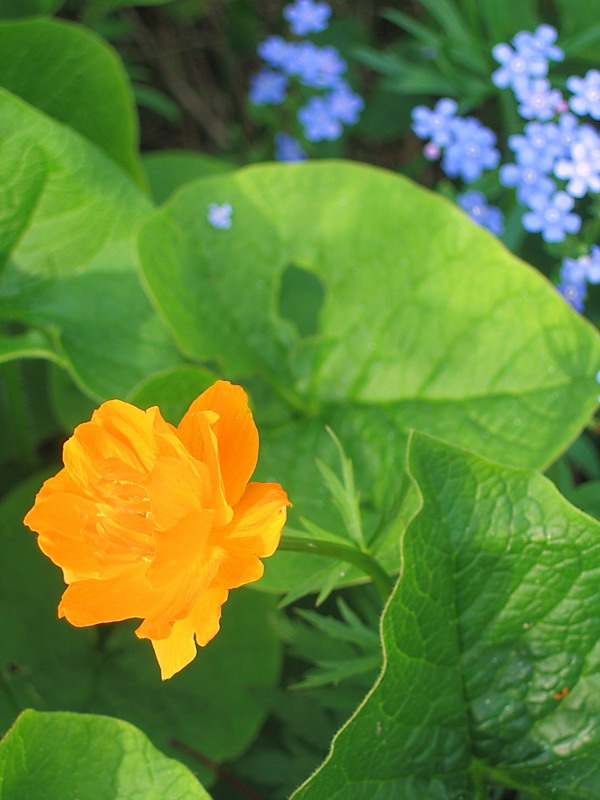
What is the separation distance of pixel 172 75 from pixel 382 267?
1.42 meters

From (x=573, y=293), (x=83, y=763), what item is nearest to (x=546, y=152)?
(x=573, y=293)

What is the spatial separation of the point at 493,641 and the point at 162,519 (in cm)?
48

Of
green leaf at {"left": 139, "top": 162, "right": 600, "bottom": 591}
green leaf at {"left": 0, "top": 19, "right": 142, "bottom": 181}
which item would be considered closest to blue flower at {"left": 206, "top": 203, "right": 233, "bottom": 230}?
green leaf at {"left": 139, "top": 162, "right": 600, "bottom": 591}

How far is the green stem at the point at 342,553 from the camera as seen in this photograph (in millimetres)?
862

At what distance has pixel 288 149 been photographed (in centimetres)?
196

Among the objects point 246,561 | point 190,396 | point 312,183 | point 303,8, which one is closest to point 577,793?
point 246,561

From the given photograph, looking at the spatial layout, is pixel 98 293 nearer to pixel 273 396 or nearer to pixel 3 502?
pixel 273 396

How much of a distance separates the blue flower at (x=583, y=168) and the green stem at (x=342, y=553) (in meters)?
0.66

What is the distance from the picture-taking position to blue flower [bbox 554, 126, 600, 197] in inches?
49.9

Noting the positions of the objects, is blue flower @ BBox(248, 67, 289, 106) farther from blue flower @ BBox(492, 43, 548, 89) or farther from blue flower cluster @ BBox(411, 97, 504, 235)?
blue flower @ BBox(492, 43, 548, 89)

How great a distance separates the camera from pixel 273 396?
152 cm

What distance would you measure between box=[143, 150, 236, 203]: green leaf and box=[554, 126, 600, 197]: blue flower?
907mm

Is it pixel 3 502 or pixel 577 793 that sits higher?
pixel 577 793

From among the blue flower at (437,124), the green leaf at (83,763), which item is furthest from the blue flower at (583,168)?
the green leaf at (83,763)
